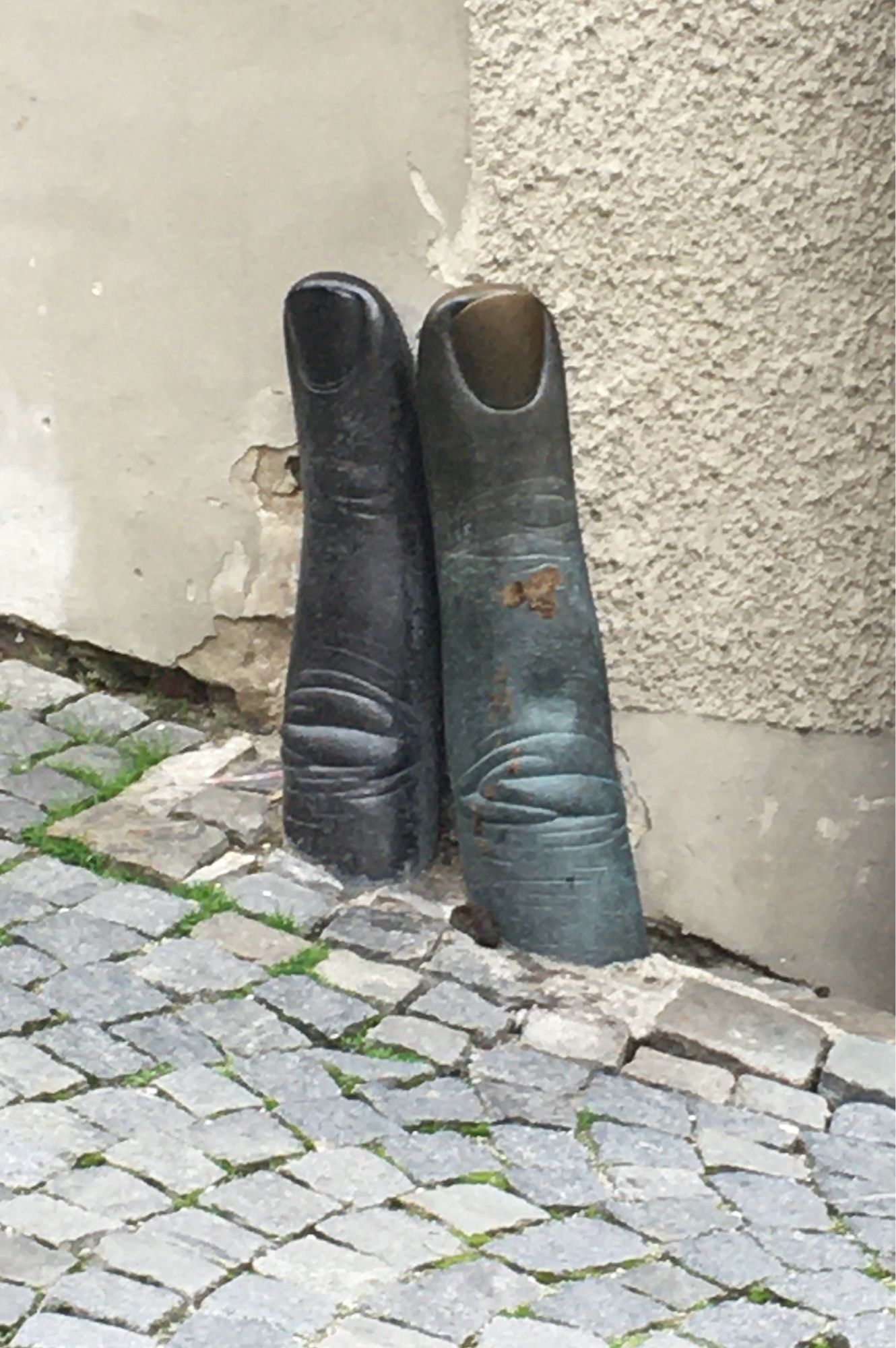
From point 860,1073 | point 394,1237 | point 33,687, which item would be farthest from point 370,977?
point 33,687

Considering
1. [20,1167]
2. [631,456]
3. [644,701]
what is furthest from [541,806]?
[20,1167]

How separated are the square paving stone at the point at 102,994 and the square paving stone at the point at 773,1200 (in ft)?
3.11

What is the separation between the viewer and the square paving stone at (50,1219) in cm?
232

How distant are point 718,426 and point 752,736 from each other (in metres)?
0.59

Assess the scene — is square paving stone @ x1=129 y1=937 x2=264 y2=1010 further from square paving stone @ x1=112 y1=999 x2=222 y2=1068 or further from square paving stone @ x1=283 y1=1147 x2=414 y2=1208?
square paving stone @ x1=283 y1=1147 x2=414 y2=1208

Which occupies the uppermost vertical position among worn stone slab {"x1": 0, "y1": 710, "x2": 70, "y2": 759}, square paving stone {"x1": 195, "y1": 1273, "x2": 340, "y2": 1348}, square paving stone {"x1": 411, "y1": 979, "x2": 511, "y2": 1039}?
worn stone slab {"x1": 0, "y1": 710, "x2": 70, "y2": 759}

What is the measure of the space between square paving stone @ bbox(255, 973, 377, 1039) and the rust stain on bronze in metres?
0.75

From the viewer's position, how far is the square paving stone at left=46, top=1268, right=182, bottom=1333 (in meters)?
2.16

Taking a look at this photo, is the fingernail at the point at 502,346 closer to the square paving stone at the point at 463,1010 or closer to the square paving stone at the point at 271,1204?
the square paving stone at the point at 463,1010

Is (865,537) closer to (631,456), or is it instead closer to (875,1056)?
(631,456)

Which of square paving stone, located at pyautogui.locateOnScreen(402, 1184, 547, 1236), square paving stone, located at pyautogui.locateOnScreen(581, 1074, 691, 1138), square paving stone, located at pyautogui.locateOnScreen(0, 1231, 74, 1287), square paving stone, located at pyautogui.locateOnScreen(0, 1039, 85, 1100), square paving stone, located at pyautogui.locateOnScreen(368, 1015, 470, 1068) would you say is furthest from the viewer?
square paving stone, located at pyautogui.locateOnScreen(368, 1015, 470, 1068)

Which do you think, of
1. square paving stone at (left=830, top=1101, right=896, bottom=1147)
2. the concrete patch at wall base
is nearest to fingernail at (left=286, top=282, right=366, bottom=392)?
the concrete patch at wall base

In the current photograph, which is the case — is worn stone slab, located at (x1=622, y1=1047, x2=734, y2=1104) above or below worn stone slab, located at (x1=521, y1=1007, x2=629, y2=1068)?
below

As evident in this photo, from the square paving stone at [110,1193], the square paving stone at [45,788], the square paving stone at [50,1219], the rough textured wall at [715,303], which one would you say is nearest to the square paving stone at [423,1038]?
the square paving stone at [110,1193]
